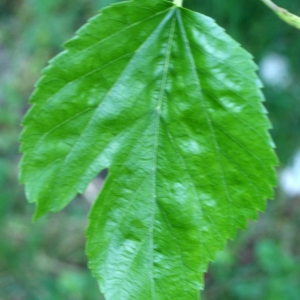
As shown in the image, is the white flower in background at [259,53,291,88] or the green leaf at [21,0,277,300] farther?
the white flower in background at [259,53,291,88]

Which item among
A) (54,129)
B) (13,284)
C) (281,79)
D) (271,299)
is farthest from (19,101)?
(54,129)

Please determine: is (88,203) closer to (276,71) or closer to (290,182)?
(290,182)

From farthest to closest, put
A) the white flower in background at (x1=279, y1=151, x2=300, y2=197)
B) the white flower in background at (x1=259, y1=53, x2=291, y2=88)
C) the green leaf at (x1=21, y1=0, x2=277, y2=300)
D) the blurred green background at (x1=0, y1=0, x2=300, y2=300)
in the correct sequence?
the white flower in background at (x1=279, y1=151, x2=300, y2=197) → the white flower in background at (x1=259, y1=53, x2=291, y2=88) → the blurred green background at (x1=0, y1=0, x2=300, y2=300) → the green leaf at (x1=21, y1=0, x2=277, y2=300)

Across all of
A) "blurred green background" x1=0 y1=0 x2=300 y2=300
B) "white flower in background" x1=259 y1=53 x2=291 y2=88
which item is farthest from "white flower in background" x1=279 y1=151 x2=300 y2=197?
"white flower in background" x1=259 y1=53 x2=291 y2=88

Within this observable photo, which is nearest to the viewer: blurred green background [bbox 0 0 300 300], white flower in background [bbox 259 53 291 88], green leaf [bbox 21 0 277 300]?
green leaf [bbox 21 0 277 300]

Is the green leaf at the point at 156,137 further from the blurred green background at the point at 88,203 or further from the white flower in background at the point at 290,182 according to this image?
the white flower in background at the point at 290,182

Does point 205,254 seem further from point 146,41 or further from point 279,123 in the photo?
point 279,123

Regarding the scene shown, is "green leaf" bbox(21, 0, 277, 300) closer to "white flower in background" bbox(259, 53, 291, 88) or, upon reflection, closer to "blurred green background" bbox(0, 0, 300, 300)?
"blurred green background" bbox(0, 0, 300, 300)

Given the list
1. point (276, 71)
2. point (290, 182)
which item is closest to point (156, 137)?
point (276, 71)
